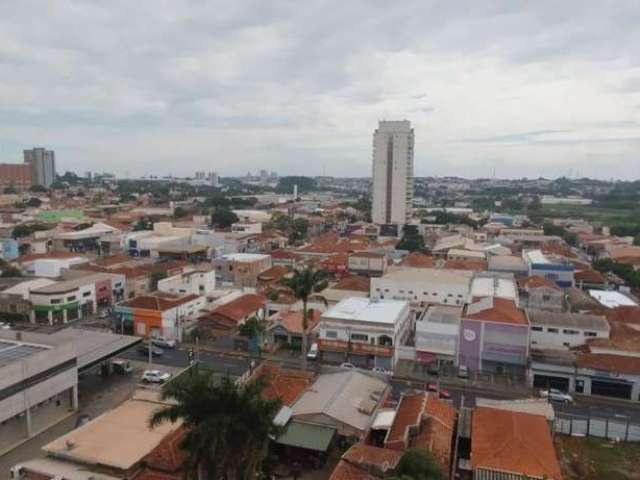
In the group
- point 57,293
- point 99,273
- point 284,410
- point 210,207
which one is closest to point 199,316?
point 57,293

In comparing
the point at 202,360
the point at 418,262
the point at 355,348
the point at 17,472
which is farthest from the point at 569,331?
the point at 17,472

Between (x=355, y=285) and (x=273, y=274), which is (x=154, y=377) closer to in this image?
(x=355, y=285)

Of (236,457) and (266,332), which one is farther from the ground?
(236,457)

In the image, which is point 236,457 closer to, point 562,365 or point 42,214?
point 562,365

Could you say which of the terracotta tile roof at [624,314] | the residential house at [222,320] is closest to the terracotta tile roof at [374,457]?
the residential house at [222,320]

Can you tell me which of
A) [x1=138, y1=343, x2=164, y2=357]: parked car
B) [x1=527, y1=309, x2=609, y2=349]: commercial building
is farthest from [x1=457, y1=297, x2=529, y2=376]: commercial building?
[x1=138, y1=343, x2=164, y2=357]: parked car
